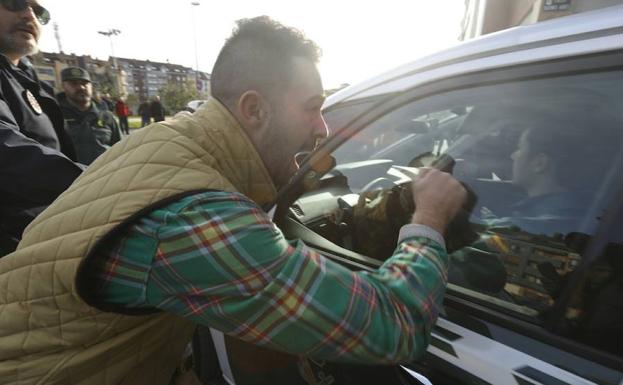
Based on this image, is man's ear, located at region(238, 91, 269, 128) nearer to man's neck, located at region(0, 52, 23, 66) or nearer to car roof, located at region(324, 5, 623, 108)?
car roof, located at region(324, 5, 623, 108)

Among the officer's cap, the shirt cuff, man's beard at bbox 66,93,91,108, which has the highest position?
the officer's cap

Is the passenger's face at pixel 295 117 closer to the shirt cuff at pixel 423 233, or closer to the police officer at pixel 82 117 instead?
the shirt cuff at pixel 423 233

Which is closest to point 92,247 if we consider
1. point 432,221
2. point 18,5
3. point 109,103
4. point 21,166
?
point 432,221

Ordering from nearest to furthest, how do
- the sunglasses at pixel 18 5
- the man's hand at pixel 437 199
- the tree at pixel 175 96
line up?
the man's hand at pixel 437 199 → the sunglasses at pixel 18 5 → the tree at pixel 175 96

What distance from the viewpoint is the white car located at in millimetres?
775

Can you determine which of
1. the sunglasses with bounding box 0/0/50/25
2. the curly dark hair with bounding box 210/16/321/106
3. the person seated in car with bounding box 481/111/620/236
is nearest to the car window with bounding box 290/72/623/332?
the person seated in car with bounding box 481/111/620/236

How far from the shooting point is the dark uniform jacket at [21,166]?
1.81 meters

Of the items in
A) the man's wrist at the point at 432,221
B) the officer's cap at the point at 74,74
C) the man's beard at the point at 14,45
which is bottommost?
the man's wrist at the point at 432,221

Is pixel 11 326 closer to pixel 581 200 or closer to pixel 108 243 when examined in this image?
pixel 108 243

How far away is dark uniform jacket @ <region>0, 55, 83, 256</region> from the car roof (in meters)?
1.73

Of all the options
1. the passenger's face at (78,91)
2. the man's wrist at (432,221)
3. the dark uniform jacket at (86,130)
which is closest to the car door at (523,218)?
the man's wrist at (432,221)

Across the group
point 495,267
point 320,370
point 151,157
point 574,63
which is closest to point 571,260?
point 495,267

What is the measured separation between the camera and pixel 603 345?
749 mm

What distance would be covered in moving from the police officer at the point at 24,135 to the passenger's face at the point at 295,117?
140cm
